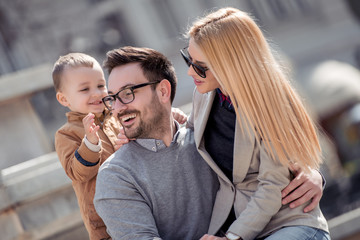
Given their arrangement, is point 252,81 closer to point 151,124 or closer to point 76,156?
point 151,124

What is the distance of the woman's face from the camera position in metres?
2.12

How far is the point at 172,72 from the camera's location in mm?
2432

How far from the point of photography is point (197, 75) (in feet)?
7.06

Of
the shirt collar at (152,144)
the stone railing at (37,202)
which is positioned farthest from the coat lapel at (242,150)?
the stone railing at (37,202)

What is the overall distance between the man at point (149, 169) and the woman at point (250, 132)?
94 mm

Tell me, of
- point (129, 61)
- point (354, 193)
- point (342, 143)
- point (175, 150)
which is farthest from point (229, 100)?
point (342, 143)

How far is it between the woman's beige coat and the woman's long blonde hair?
0.18 ft

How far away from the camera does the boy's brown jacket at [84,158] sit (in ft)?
7.43

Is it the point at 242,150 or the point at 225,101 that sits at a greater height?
the point at 225,101

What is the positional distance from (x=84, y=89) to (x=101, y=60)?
7649 mm

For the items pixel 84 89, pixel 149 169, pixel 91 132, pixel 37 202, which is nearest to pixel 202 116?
pixel 149 169

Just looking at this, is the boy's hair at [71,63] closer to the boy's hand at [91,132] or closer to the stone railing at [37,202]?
the boy's hand at [91,132]

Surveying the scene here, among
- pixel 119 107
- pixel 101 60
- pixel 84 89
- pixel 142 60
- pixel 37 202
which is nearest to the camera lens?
pixel 119 107

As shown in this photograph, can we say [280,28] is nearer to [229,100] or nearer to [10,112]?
[10,112]
